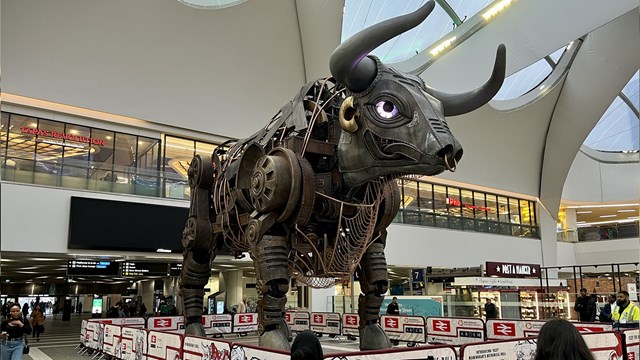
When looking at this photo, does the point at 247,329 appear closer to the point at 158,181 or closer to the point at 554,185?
the point at 158,181

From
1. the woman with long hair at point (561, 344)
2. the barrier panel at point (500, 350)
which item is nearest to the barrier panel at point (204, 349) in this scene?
the barrier panel at point (500, 350)

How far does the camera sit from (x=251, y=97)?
22094 mm

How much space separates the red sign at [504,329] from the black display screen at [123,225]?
11.3m

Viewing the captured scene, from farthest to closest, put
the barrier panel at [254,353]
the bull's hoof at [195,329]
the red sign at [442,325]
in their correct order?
Result: the red sign at [442,325] → the bull's hoof at [195,329] → the barrier panel at [254,353]

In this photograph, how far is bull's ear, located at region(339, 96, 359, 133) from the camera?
601 centimetres

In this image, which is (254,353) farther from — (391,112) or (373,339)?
(391,112)

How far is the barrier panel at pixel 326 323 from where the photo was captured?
16.3m

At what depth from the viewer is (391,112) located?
5.80m

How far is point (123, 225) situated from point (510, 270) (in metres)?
14.8

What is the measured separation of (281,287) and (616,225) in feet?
120

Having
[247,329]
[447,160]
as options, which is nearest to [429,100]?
[447,160]

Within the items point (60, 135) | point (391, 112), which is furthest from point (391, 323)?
point (60, 135)

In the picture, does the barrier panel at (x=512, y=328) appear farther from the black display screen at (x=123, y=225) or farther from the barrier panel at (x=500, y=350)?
the black display screen at (x=123, y=225)

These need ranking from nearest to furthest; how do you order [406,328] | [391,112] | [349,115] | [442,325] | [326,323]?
1. [391,112]
2. [349,115]
3. [442,325]
4. [406,328]
5. [326,323]
